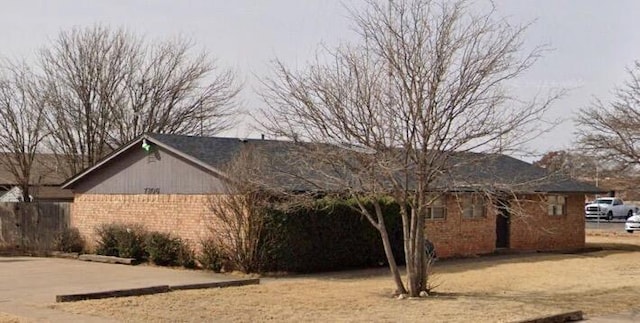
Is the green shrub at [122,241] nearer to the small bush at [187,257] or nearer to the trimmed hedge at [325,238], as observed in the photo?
the small bush at [187,257]

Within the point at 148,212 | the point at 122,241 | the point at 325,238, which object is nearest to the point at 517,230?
the point at 325,238

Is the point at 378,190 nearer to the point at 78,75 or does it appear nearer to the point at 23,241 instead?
the point at 23,241

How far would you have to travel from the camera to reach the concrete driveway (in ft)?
46.9

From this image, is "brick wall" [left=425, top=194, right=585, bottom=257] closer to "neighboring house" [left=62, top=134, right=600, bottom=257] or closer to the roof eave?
"neighboring house" [left=62, top=134, right=600, bottom=257]

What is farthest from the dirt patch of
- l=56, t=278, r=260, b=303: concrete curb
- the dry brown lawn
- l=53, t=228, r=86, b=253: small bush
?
l=53, t=228, r=86, b=253: small bush

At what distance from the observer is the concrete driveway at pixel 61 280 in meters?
14.3

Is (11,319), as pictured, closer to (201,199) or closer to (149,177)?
(201,199)

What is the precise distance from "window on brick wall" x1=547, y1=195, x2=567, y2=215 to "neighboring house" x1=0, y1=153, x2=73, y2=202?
21.3 m

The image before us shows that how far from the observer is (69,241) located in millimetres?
27672

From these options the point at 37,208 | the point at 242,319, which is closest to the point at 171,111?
the point at 37,208

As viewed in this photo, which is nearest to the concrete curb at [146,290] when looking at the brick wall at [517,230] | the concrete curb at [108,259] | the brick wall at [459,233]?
the concrete curb at [108,259]

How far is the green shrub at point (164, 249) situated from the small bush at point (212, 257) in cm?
131

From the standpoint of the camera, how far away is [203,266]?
2202 centimetres

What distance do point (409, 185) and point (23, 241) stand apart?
18.3m
